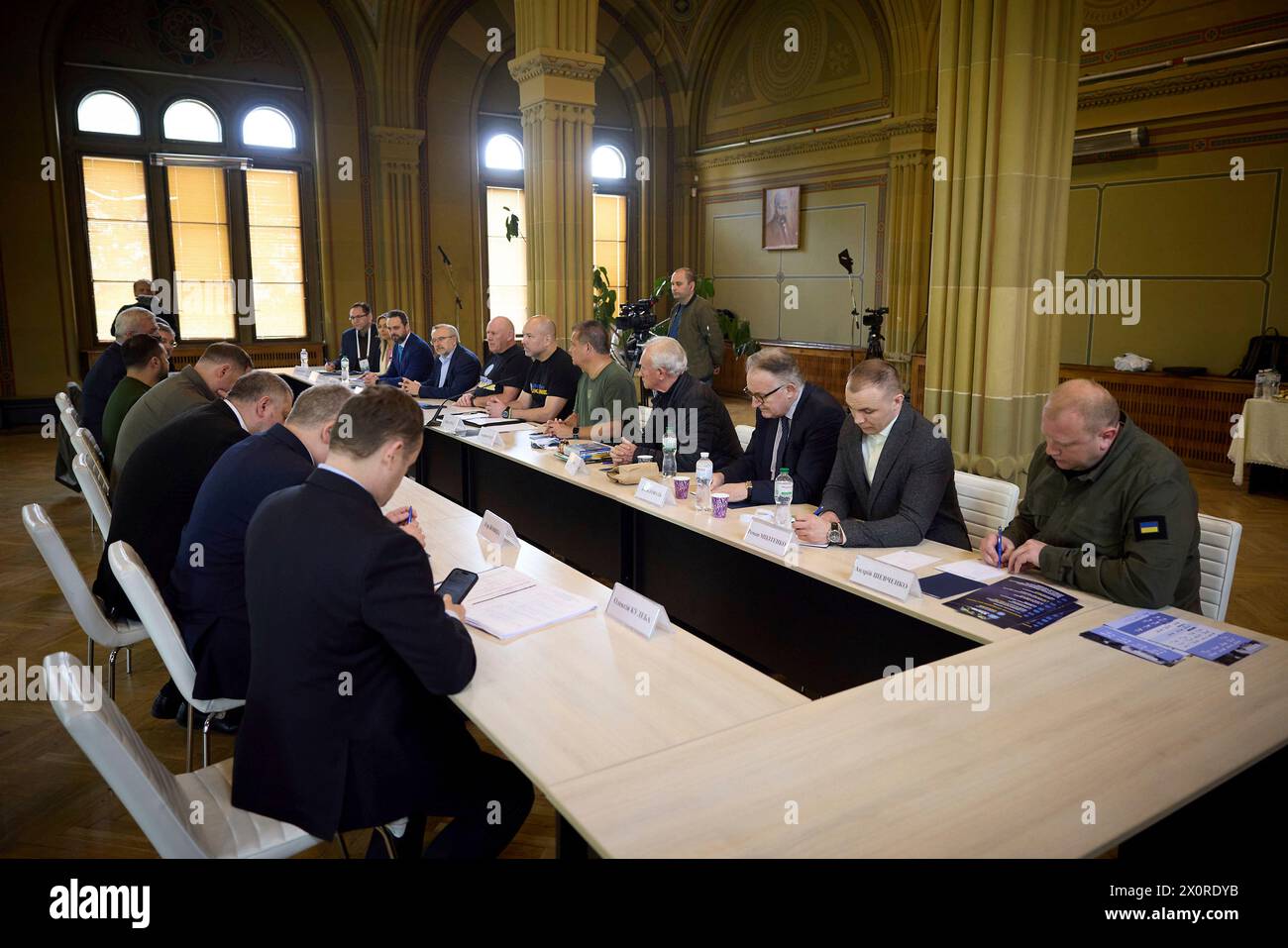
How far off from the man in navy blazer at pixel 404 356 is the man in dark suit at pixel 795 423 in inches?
177

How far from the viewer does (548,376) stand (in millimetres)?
6410

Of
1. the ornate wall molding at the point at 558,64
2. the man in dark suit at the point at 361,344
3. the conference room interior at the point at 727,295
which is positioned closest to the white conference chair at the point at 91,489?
the conference room interior at the point at 727,295

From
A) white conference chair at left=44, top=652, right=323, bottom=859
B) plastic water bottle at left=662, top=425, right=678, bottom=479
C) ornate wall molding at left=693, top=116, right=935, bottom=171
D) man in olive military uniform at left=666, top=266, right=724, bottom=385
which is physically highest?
ornate wall molding at left=693, top=116, right=935, bottom=171

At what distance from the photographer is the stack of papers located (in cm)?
250

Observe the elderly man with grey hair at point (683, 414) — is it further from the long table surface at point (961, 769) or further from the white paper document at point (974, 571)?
the long table surface at point (961, 769)

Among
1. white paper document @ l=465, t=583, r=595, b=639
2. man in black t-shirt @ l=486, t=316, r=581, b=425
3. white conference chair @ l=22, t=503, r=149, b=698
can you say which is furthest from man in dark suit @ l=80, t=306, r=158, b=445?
white paper document @ l=465, t=583, r=595, b=639

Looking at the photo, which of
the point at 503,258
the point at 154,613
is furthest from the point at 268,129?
the point at 154,613

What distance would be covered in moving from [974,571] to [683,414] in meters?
1.93

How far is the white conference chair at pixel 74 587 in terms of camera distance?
272 centimetres

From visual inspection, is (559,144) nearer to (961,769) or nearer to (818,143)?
(818,143)

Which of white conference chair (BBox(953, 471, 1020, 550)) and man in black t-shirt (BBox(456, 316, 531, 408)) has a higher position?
man in black t-shirt (BBox(456, 316, 531, 408))

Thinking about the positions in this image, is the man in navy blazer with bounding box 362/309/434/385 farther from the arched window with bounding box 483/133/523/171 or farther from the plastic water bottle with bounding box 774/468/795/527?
the arched window with bounding box 483/133/523/171

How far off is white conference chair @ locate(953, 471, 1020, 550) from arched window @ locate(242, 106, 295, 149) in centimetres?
1011

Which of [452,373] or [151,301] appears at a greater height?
[151,301]
